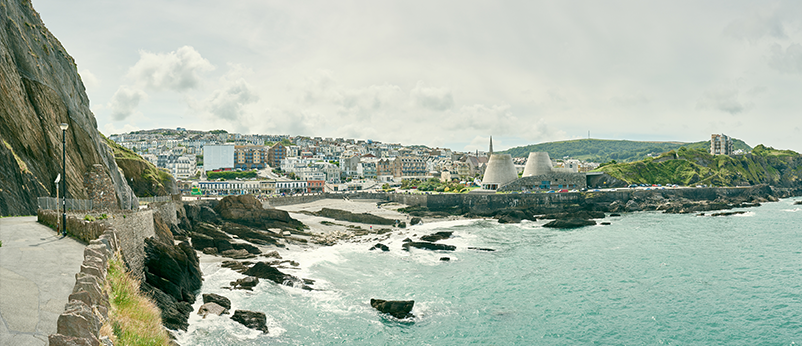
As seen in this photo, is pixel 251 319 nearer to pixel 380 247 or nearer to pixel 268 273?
pixel 268 273

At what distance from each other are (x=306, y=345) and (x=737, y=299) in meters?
21.5

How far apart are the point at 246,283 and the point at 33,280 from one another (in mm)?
13529

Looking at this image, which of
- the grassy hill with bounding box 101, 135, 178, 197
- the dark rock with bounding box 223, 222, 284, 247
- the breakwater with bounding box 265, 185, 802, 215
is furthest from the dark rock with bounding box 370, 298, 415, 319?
the breakwater with bounding box 265, 185, 802, 215

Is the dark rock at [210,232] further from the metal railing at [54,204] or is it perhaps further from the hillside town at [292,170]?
the hillside town at [292,170]

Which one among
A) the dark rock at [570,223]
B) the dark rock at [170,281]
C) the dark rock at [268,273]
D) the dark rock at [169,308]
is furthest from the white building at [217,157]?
the dark rock at [169,308]

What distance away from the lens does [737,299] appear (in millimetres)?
22453

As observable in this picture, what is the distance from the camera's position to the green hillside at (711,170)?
94.1 metres

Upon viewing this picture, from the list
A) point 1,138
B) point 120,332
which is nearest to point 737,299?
point 120,332

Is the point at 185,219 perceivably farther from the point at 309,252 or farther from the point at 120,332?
the point at 120,332

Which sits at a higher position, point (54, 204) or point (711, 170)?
point (711, 170)

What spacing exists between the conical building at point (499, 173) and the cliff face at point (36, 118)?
64471 millimetres

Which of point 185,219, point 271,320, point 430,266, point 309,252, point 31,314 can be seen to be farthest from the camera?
point 185,219

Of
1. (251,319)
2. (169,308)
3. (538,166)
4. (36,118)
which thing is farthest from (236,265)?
(538,166)

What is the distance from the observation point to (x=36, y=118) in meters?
23.8
